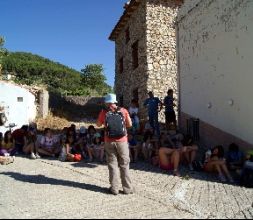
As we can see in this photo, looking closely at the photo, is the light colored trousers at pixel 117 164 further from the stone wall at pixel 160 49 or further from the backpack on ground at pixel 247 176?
the stone wall at pixel 160 49

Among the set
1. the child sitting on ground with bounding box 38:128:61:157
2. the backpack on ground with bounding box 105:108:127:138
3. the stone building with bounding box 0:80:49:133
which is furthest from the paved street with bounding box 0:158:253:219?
the stone building with bounding box 0:80:49:133

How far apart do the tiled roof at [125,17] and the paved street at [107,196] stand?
11311 mm

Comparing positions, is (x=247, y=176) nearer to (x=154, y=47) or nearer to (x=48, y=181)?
(x=48, y=181)

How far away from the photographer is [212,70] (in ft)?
37.7

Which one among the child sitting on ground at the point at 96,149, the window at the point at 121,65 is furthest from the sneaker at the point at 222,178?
the window at the point at 121,65

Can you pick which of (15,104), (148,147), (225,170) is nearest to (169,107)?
(148,147)

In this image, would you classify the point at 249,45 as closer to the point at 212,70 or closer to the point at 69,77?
the point at 212,70

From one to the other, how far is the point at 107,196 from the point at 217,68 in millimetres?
6062

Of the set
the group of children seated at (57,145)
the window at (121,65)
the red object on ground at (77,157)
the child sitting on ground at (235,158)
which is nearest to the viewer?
the child sitting on ground at (235,158)

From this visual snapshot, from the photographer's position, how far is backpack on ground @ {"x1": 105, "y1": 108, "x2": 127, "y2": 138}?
6746mm

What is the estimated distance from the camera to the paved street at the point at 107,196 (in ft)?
18.9

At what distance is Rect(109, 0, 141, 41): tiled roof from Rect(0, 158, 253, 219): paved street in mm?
11311

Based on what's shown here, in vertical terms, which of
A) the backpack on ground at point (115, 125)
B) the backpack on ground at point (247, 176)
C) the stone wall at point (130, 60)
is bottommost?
the backpack on ground at point (247, 176)

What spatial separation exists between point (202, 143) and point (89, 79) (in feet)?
85.2
